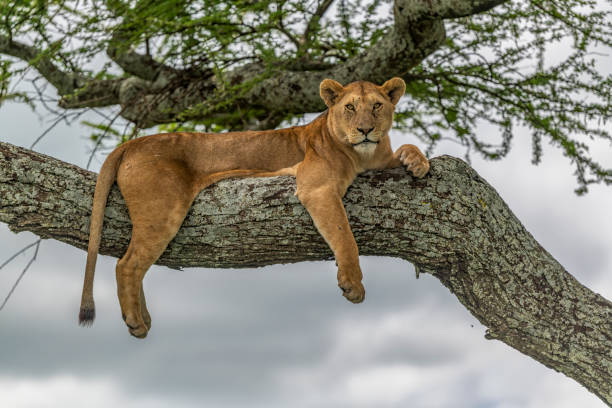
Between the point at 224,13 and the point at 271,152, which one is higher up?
the point at 224,13

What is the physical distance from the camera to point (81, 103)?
604 cm

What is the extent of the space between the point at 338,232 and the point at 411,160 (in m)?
0.62

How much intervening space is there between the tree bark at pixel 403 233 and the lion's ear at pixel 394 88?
1.28 feet

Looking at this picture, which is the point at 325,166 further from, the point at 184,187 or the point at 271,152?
the point at 184,187

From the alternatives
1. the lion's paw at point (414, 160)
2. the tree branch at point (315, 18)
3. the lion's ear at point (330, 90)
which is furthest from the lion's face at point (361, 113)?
the tree branch at point (315, 18)

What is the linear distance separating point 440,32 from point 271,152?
1.69 metres

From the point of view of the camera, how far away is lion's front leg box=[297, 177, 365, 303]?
302 cm

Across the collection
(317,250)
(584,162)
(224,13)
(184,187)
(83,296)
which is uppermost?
(224,13)

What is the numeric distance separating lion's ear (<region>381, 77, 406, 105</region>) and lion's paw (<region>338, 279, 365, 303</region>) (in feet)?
3.41

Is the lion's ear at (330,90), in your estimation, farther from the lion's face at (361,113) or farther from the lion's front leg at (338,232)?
the lion's front leg at (338,232)

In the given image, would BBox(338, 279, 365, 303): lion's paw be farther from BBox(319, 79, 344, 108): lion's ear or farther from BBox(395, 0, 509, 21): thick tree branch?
BBox(395, 0, 509, 21): thick tree branch

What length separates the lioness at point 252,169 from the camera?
3174 mm

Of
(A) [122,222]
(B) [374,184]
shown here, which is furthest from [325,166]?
(A) [122,222]

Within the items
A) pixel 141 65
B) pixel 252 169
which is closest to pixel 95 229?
pixel 252 169
